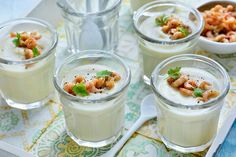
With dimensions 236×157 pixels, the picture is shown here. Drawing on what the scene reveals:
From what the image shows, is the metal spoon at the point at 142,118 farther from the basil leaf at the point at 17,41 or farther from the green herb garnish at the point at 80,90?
the basil leaf at the point at 17,41

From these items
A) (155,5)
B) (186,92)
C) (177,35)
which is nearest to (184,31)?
(177,35)

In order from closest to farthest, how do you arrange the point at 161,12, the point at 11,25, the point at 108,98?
the point at 108,98
the point at 11,25
the point at 161,12

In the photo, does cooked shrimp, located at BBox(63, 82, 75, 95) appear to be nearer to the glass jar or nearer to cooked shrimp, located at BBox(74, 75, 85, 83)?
cooked shrimp, located at BBox(74, 75, 85, 83)

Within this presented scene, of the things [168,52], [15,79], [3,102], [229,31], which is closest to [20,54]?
[15,79]

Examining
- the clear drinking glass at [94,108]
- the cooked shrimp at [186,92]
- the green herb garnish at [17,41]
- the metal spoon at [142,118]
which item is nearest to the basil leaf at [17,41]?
the green herb garnish at [17,41]

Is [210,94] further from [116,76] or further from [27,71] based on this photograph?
[27,71]

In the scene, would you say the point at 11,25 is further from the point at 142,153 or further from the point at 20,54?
the point at 142,153

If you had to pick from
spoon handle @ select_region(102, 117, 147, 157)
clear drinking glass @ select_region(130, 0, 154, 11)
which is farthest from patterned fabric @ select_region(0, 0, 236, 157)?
clear drinking glass @ select_region(130, 0, 154, 11)
